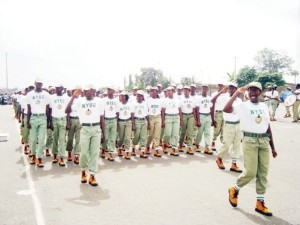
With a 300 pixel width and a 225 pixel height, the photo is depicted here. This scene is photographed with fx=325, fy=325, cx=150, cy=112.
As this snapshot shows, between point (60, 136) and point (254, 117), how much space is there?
18.5 ft

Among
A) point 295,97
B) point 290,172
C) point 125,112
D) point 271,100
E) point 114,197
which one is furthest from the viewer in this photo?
point 271,100

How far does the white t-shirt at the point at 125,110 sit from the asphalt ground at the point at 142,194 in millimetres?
1485

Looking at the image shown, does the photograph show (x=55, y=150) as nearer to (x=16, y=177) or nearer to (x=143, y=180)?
(x=16, y=177)

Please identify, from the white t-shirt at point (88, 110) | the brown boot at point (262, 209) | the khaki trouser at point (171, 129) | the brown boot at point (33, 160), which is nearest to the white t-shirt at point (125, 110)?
the khaki trouser at point (171, 129)

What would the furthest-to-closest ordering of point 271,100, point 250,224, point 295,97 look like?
point 271,100 < point 295,97 < point 250,224

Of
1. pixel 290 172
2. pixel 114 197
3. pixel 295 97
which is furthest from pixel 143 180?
pixel 295 97

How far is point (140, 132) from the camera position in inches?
401

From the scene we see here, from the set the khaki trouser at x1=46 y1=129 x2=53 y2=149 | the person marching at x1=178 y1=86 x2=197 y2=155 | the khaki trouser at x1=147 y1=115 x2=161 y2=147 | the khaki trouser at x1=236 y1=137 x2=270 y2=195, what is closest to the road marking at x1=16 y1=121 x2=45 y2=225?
the khaki trouser at x1=46 y1=129 x2=53 y2=149

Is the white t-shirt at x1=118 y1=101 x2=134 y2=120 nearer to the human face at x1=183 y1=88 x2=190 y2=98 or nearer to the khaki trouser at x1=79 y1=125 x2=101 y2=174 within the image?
the human face at x1=183 y1=88 x2=190 y2=98

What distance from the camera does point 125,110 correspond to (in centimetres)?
988

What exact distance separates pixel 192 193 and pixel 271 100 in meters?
16.0

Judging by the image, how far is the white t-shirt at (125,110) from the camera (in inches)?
389

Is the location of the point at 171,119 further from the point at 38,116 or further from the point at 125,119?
the point at 38,116

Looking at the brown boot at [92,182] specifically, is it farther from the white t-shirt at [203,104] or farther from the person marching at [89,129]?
the white t-shirt at [203,104]
